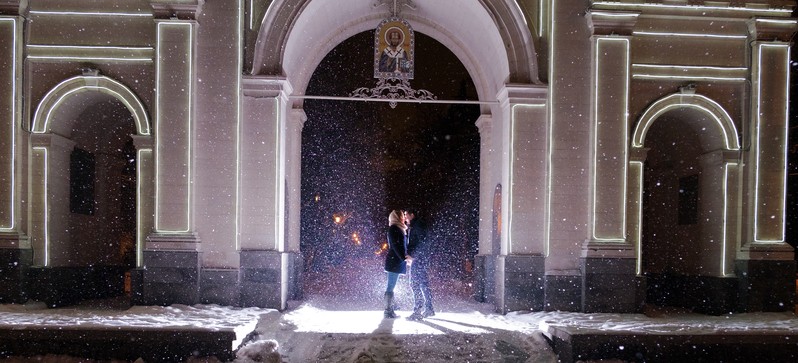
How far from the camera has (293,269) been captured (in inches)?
578

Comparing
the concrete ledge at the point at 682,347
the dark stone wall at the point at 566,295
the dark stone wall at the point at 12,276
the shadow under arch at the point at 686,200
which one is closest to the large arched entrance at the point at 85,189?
the dark stone wall at the point at 12,276

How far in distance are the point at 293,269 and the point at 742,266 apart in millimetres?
8740

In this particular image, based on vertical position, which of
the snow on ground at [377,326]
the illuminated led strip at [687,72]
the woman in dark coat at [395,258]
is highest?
the illuminated led strip at [687,72]

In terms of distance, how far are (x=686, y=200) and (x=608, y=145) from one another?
3.11 meters

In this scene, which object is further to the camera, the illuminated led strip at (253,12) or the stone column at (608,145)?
the illuminated led strip at (253,12)

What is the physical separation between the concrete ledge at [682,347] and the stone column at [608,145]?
3.86 m

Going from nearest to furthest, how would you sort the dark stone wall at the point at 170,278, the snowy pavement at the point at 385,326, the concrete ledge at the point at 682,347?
the concrete ledge at the point at 682,347
the snowy pavement at the point at 385,326
the dark stone wall at the point at 170,278

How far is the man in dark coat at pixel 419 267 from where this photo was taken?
39.4ft

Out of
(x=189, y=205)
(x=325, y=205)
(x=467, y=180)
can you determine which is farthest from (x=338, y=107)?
(x=189, y=205)

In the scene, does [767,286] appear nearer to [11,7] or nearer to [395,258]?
[395,258]

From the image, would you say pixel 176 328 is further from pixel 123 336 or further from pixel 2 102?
pixel 2 102

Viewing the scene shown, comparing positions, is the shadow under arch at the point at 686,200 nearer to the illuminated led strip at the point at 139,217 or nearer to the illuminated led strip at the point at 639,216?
the illuminated led strip at the point at 639,216

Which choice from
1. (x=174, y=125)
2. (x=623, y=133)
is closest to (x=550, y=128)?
(x=623, y=133)

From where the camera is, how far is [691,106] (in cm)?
1274
